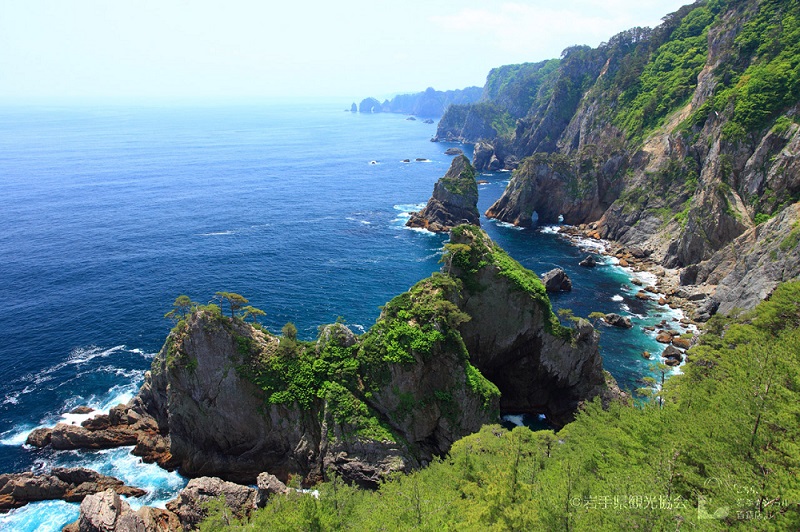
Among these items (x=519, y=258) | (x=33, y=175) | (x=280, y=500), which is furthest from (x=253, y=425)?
(x=33, y=175)

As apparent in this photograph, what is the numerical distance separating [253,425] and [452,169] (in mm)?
116252

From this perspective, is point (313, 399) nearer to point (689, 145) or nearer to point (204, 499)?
point (204, 499)

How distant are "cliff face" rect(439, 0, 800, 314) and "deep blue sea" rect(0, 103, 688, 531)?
1412 centimetres

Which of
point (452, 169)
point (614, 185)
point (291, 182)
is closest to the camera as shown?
point (614, 185)

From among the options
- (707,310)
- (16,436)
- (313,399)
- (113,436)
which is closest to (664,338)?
(707,310)

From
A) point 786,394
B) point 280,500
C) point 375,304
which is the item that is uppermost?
point 786,394

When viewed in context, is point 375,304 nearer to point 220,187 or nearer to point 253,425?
point 253,425

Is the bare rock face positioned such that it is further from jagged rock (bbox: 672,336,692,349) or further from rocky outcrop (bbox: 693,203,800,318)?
rocky outcrop (bbox: 693,203,800,318)

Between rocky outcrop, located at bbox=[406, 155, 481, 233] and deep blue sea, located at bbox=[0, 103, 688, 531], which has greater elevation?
rocky outcrop, located at bbox=[406, 155, 481, 233]

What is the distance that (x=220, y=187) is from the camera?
165875mm

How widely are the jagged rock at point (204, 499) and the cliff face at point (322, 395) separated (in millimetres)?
6194

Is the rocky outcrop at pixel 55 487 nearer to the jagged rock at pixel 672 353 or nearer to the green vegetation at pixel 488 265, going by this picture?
the green vegetation at pixel 488 265

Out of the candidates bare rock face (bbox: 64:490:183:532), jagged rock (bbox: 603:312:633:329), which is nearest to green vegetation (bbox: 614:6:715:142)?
jagged rock (bbox: 603:312:633:329)

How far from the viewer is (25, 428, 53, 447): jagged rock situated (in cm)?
5453
